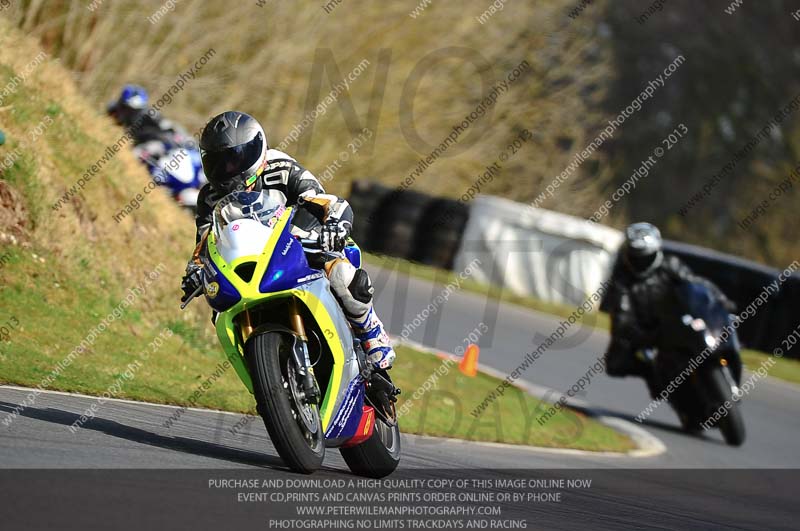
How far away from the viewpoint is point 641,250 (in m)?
11.9

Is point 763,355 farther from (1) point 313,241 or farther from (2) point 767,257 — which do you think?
(1) point 313,241

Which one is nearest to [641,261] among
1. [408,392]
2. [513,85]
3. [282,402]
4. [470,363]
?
[470,363]

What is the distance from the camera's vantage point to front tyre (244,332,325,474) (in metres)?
5.50

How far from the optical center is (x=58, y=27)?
55.3 ft

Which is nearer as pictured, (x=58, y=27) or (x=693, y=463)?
(x=693, y=463)

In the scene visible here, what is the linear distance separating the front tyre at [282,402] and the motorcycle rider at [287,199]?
1.64ft

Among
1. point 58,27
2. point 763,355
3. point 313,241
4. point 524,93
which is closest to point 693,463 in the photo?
point 313,241

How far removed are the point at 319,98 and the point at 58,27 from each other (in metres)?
6.86

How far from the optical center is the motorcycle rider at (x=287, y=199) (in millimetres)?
6008

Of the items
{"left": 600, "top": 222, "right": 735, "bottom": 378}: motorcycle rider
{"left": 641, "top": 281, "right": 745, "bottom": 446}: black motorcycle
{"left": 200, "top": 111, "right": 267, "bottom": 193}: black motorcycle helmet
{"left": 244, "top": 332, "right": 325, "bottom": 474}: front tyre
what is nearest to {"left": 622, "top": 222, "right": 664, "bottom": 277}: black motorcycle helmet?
{"left": 600, "top": 222, "right": 735, "bottom": 378}: motorcycle rider

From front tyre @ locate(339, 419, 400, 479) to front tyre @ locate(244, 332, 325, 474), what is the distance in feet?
2.20

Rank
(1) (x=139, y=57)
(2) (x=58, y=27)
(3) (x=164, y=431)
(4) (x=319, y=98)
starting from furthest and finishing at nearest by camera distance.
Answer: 1. (4) (x=319, y=98)
2. (1) (x=139, y=57)
3. (2) (x=58, y=27)
4. (3) (x=164, y=431)

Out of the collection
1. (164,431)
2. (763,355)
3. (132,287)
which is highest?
(164,431)

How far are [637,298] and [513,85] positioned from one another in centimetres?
1590
